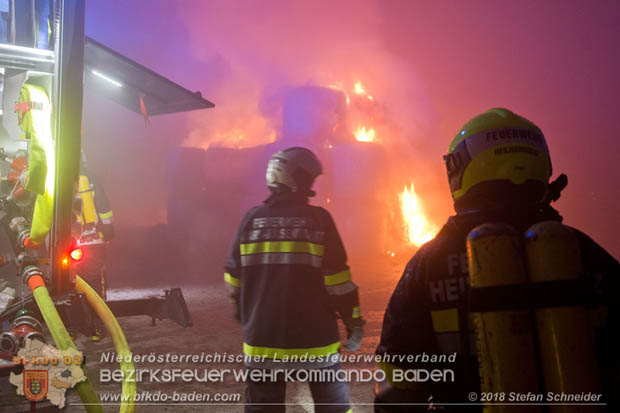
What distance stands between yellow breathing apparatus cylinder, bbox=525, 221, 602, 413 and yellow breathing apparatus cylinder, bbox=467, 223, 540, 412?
0.11 feet

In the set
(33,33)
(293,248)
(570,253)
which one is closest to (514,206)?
(570,253)

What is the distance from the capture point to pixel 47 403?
13.0ft

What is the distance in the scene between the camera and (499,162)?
1317 millimetres

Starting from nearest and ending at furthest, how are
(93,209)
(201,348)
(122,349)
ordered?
(122,349)
(201,348)
(93,209)

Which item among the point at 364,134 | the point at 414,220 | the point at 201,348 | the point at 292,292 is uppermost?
the point at 364,134

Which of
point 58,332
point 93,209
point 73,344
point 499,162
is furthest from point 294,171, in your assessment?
point 93,209

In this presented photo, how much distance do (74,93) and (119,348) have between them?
8.45ft

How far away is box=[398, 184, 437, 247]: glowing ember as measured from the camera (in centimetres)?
2572

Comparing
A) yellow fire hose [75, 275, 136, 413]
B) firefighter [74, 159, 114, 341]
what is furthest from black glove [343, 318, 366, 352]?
firefighter [74, 159, 114, 341]

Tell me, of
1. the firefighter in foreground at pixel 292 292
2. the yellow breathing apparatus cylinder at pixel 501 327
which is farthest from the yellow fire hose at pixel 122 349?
the yellow breathing apparatus cylinder at pixel 501 327

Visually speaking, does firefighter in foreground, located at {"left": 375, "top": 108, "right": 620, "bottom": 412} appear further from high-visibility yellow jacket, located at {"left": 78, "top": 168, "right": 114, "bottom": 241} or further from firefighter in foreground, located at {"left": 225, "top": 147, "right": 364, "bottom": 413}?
high-visibility yellow jacket, located at {"left": 78, "top": 168, "right": 114, "bottom": 241}

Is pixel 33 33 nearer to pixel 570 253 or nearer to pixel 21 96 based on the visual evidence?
pixel 21 96

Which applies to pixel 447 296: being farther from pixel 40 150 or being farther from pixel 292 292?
pixel 40 150

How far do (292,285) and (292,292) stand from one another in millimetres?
45
